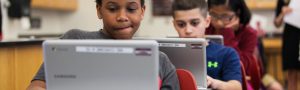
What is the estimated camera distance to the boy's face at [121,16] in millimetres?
1139

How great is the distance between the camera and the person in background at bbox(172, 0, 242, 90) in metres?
1.68

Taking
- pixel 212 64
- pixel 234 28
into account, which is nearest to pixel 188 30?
pixel 212 64

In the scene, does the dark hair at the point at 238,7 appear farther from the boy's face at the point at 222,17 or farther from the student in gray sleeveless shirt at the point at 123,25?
the student in gray sleeveless shirt at the point at 123,25

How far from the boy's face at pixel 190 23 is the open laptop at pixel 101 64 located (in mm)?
854

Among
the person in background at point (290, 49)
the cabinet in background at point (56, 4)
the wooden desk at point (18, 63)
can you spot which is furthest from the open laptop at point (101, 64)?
the cabinet in background at point (56, 4)

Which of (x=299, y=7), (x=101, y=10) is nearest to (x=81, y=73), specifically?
(x=101, y=10)

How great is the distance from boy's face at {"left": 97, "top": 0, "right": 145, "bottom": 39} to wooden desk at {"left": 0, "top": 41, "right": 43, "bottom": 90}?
92cm

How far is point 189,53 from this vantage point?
139cm

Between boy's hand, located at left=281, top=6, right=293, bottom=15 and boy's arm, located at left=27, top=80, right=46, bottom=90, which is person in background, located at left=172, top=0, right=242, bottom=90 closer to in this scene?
boy's arm, located at left=27, top=80, right=46, bottom=90

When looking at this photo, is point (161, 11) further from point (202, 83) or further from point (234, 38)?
point (202, 83)

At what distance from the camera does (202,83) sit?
141 centimetres

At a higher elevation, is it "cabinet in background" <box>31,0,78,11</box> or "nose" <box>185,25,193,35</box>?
"nose" <box>185,25,193,35</box>

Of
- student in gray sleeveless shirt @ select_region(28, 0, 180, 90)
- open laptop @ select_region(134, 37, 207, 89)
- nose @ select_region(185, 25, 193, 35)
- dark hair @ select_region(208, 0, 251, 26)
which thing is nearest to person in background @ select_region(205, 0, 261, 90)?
dark hair @ select_region(208, 0, 251, 26)

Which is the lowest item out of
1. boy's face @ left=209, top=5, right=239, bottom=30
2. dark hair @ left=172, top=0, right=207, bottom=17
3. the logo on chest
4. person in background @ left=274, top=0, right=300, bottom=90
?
person in background @ left=274, top=0, right=300, bottom=90
